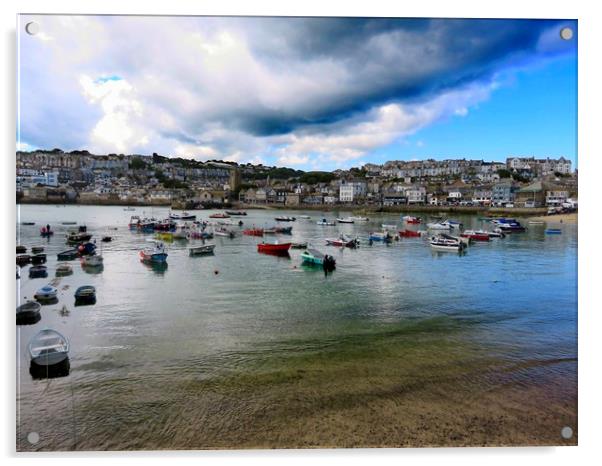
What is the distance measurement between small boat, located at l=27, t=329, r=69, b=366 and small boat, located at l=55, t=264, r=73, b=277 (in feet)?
13.0

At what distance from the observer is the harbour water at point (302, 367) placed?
247cm

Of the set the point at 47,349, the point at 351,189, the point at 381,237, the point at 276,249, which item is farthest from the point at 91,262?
the point at 351,189

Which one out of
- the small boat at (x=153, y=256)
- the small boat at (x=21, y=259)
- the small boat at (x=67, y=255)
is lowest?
the small boat at (x=153, y=256)

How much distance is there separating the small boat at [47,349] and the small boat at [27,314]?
15 cm

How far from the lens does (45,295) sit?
4.61 meters

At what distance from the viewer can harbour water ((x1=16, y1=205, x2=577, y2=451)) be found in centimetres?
247

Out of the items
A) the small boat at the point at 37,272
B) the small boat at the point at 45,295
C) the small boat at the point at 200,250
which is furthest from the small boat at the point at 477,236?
the small boat at the point at 45,295

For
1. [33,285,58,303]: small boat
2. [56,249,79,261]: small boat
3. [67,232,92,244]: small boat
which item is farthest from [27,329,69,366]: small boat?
[67,232,92,244]: small boat

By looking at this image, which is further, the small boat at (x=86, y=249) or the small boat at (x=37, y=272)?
the small boat at (x=86, y=249)

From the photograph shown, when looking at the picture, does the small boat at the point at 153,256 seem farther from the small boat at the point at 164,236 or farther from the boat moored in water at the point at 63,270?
the small boat at the point at 164,236

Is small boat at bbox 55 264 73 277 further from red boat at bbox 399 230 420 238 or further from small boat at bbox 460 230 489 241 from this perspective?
small boat at bbox 460 230 489 241

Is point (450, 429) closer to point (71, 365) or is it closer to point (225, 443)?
point (225, 443)

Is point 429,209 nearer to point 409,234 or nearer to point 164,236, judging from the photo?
point 409,234

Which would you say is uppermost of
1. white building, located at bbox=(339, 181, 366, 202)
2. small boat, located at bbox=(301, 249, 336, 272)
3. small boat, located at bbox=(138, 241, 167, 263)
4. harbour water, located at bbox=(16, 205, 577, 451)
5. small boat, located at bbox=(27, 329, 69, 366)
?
white building, located at bbox=(339, 181, 366, 202)
